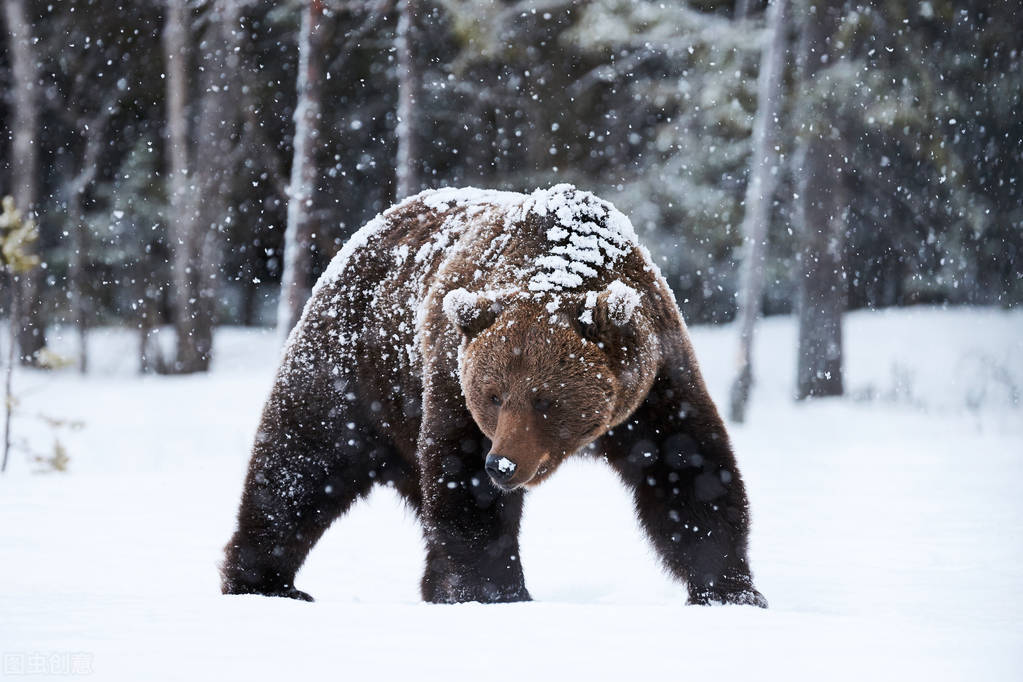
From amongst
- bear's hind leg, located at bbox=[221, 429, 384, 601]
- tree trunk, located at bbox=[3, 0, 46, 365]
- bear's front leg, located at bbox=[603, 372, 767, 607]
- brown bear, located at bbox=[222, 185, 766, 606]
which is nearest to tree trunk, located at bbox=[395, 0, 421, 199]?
tree trunk, located at bbox=[3, 0, 46, 365]

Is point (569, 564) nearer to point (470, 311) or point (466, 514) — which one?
point (466, 514)

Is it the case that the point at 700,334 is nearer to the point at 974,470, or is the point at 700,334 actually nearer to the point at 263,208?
the point at 263,208

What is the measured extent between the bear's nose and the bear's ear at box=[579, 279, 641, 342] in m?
0.60

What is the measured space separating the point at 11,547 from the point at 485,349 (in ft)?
7.08

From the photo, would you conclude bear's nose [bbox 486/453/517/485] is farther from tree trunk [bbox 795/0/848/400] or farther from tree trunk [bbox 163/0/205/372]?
tree trunk [bbox 163/0/205/372]

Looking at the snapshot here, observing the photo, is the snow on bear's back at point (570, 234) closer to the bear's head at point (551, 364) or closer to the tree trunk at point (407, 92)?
the bear's head at point (551, 364)

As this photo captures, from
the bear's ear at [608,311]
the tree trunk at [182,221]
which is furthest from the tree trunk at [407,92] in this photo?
the bear's ear at [608,311]

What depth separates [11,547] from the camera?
13.4ft

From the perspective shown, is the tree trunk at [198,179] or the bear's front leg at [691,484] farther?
A: the tree trunk at [198,179]

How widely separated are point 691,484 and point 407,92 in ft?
23.0

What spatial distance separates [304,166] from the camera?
9.23 metres

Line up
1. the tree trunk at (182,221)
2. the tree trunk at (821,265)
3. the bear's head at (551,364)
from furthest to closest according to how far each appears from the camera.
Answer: the tree trunk at (182,221)
the tree trunk at (821,265)
the bear's head at (551,364)

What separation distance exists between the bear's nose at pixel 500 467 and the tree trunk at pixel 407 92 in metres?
7.20

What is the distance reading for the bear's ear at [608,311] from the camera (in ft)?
11.2
